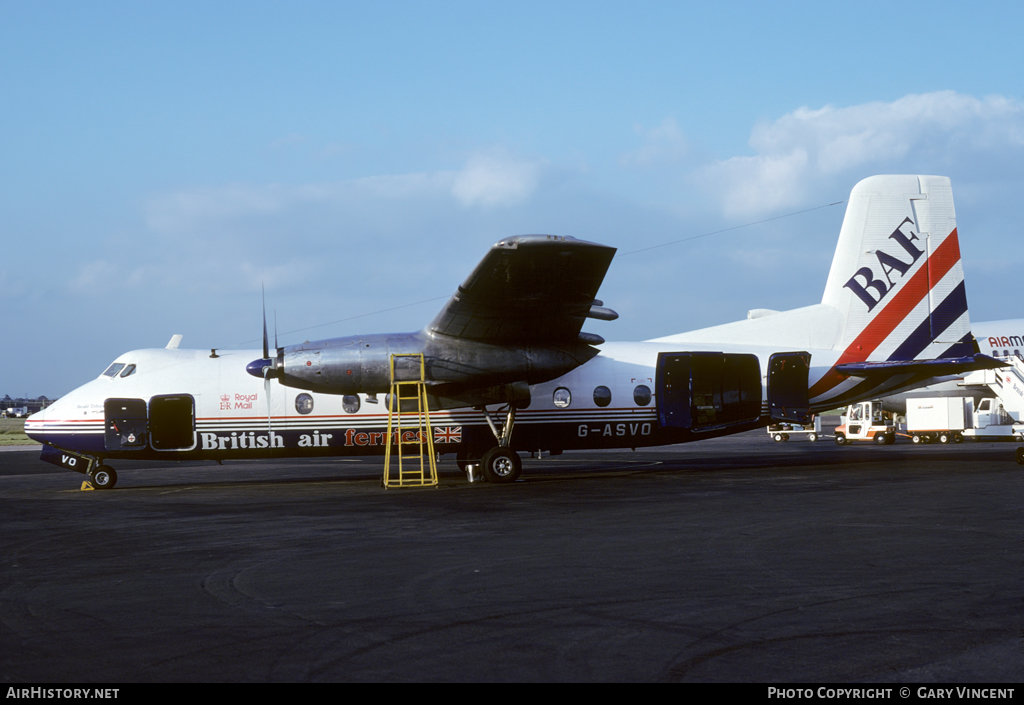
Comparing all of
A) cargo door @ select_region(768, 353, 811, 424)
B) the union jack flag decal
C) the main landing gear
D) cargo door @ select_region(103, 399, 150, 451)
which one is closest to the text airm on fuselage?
cargo door @ select_region(768, 353, 811, 424)

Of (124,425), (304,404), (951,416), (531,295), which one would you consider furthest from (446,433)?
(951,416)

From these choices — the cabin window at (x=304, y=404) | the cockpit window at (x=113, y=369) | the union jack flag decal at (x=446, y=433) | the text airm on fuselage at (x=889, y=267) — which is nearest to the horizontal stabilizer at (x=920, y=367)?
the text airm on fuselage at (x=889, y=267)

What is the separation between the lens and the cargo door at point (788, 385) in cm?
2100

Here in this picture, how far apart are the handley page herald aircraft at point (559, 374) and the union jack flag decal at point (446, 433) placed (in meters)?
0.02

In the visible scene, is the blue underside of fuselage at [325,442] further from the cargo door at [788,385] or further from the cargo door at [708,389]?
the cargo door at [788,385]

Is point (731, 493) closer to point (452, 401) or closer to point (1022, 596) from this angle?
point (452, 401)

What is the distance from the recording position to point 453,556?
9656mm

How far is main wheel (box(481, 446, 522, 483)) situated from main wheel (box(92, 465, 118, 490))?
896 centimetres

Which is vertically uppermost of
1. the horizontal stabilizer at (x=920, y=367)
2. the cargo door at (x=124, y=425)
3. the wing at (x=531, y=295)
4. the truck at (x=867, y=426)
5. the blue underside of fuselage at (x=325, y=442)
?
the wing at (x=531, y=295)

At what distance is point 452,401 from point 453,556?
33.9 ft

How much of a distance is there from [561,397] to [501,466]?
236cm

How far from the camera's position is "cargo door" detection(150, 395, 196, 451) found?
64.6 ft

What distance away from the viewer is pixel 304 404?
19.9 m

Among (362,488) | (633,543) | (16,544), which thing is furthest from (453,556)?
(362,488)
